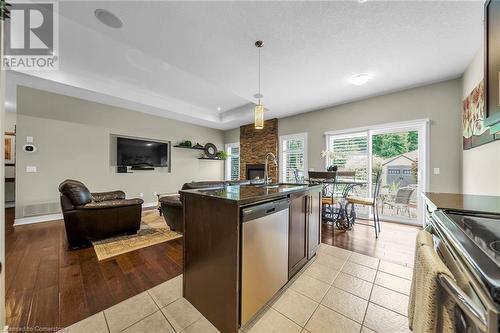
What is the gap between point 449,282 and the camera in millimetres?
530

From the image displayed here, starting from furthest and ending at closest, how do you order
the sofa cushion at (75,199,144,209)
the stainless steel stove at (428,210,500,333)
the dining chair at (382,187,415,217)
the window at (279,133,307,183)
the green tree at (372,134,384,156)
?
the window at (279,133,307,183), the green tree at (372,134,384,156), the dining chair at (382,187,415,217), the sofa cushion at (75,199,144,209), the stainless steel stove at (428,210,500,333)

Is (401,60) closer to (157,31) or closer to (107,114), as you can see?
(157,31)

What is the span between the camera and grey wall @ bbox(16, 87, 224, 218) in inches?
149

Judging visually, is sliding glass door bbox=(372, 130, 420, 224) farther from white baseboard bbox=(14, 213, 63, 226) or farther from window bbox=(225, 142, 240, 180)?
white baseboard bbox=(14, 213, 63, 226)

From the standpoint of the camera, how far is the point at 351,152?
4.54 meters

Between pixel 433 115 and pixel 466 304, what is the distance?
4.44 meters

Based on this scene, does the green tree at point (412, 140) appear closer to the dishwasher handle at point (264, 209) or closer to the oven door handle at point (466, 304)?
the dishwasher handle at point (264, 209)

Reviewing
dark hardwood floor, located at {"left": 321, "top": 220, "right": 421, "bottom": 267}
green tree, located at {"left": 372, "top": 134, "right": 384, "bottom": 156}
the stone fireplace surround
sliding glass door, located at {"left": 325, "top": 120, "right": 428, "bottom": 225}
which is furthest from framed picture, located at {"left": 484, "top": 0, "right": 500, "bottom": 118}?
the stone fireplace surround

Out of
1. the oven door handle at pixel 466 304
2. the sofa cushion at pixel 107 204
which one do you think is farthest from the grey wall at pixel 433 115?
the sofa cushion at pixel 107 204

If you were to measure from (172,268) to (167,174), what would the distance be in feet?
14.3

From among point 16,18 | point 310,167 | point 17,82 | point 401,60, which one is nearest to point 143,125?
point 17,82

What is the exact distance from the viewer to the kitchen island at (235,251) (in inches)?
48.9

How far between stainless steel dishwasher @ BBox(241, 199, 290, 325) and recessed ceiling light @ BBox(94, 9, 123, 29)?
2.60 meters

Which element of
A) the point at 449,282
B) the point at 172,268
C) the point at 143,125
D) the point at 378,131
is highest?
the point at 143,125
